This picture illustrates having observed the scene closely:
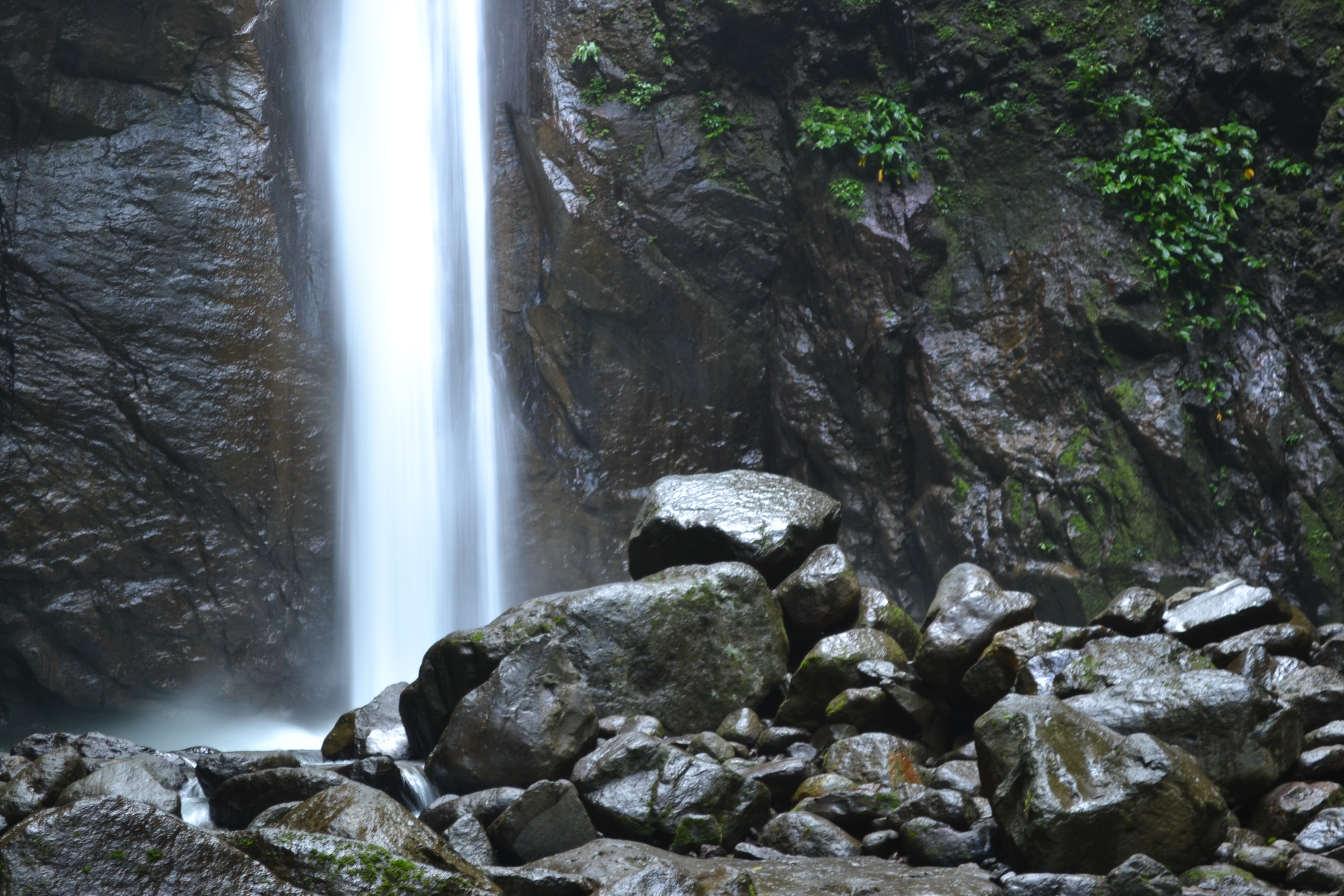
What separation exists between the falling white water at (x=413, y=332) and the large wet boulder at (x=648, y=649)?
5772mm

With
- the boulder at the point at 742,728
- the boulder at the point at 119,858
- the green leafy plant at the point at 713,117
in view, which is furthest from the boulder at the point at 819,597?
the green leafy plant at the point at 713,117

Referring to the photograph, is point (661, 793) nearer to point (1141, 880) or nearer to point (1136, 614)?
point (1141, 880)

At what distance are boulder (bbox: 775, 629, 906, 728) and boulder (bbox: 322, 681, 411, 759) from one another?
8.80ft

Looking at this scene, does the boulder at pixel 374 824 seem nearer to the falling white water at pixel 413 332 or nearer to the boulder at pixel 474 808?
the boulder at pixel 474 808

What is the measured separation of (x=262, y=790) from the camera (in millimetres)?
5406

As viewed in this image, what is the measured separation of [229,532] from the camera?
1182cm

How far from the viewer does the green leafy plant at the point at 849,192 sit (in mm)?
12383

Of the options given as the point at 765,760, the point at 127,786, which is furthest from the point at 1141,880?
the point at 127,786

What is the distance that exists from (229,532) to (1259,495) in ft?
37.1

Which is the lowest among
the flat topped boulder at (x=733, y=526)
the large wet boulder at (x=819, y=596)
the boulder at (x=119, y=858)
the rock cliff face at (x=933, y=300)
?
the boulder at (x=119, y=858)

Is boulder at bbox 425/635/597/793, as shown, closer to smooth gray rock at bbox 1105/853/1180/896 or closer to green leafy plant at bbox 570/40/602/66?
smooth gray rock at bbox 1105/853/1180/896

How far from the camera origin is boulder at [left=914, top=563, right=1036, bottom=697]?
6016 mm

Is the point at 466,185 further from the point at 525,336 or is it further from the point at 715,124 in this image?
the point at 715,124

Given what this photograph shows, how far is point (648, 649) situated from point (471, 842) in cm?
195
